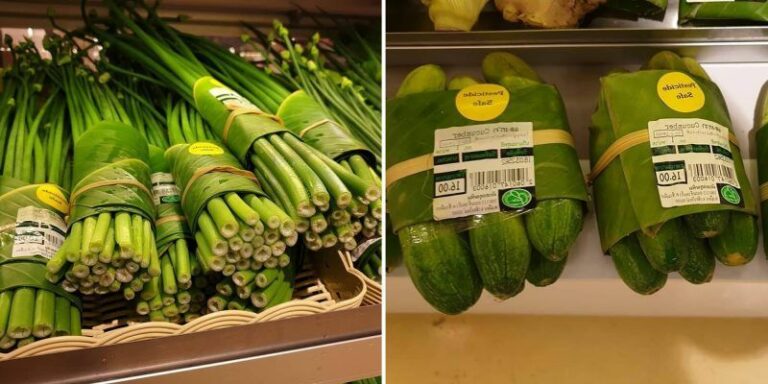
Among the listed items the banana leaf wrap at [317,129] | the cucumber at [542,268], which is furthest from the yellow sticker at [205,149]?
the cucumber at [542,268]

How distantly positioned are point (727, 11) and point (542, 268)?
0.51m

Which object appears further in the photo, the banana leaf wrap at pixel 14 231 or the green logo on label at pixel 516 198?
the green logo on label at pixel 516 198

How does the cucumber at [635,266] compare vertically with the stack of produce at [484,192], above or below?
below

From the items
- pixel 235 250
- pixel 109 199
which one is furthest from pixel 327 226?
pixel 109 199

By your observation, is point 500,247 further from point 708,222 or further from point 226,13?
point 226,13

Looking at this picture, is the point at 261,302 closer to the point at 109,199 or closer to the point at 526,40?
the point at 109,199

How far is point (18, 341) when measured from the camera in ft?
1.99

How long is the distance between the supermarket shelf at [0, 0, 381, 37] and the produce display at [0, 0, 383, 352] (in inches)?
1.7

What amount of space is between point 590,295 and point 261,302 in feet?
1.93

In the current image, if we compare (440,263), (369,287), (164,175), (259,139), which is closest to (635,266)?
(440,263)

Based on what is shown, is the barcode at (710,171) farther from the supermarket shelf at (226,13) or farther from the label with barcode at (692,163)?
the supermarket shelf at (226,13)

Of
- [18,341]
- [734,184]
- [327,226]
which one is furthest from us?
[734,184]

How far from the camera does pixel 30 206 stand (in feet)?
2.27

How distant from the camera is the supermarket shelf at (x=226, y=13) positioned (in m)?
0.97
